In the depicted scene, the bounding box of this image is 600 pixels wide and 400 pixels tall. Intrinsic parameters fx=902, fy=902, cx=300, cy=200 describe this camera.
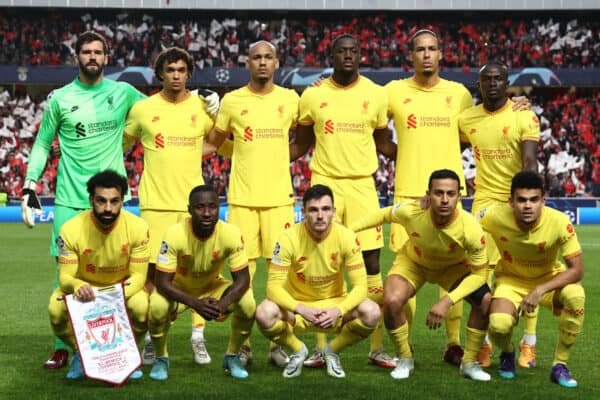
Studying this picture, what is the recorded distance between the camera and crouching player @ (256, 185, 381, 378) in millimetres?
6027

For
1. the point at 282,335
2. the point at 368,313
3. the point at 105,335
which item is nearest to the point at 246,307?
the point at 282,335

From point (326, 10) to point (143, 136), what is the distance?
2377 cm

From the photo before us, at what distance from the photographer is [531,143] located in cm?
686

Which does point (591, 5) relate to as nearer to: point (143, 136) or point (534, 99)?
point (534, 99)

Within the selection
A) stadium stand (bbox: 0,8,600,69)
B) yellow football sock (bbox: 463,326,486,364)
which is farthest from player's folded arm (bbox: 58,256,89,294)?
stadium stand (bbox: 0,8,600,69)

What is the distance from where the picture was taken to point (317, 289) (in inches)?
249

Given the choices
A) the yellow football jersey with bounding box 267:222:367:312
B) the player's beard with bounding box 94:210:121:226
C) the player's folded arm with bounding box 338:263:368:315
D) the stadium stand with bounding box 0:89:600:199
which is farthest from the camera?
the stadium stand with bounding box 0:89:600:199

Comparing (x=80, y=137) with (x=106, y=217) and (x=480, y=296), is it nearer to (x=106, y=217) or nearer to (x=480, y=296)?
(x=106, y=217)

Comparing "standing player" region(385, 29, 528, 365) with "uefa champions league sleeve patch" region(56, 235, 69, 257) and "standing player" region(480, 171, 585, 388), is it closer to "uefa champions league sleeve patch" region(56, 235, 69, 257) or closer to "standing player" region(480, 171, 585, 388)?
"standing player" region(480, 171, 585, 388)

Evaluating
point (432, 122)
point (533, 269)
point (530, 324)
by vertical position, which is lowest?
point (530, 324)

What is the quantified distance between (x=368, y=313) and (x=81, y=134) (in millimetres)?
2601

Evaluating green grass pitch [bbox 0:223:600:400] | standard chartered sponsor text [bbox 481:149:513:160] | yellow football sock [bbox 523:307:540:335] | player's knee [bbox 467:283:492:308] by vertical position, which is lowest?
→ green grass pitch [bbox 0:223:600:400]

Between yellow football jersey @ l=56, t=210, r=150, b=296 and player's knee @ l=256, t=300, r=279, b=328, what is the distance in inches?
32.8

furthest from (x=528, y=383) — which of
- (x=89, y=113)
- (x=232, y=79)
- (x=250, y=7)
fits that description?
(x=250, y=7)
